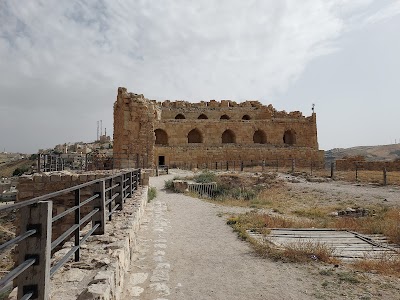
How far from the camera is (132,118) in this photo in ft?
74.9

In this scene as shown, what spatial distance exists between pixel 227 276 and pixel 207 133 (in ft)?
99.3

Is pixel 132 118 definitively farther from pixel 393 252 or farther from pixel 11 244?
pixel 11 244

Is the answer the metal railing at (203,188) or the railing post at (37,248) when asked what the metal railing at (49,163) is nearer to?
the metal railing at (203,188)

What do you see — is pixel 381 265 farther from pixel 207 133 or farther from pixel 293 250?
pixel 207 133

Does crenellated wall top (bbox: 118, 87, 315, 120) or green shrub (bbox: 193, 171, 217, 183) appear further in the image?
crenellated wall top (bbox: 118, 87, 315, 120)

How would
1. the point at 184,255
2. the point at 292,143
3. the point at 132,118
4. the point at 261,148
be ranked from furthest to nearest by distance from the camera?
the point at 292,143
the point at 261,148
the point at 132,118
the point at 184,255

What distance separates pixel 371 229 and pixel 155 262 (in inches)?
215

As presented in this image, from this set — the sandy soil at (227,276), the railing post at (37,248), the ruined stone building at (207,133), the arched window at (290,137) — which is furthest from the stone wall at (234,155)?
the railing post at (37,248)

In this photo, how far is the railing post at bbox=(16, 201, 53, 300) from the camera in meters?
2.20

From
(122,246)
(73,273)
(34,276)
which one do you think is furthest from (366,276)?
(34,276)

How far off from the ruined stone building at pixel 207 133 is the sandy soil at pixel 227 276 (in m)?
16.0

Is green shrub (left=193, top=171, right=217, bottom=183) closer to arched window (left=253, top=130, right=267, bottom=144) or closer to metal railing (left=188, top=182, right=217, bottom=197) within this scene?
metal railing (left=188, top=182, right=217, bottom=197)

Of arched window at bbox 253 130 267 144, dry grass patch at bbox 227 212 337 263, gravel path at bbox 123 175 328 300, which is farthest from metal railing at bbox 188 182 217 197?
arched window at bbox 253 130 267 144

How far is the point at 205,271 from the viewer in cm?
477
